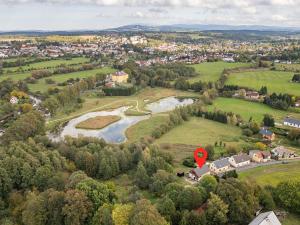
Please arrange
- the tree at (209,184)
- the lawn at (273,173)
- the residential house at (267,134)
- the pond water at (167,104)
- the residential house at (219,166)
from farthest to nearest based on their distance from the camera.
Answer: the pond water at (167,104), the residential house at (267,134), the residential house at (219,166), the lawn at (273,173), the tree at (209,184)

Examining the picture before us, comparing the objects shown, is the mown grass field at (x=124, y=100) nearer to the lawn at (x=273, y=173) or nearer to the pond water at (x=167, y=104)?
the pond water at (x=167, y=104)

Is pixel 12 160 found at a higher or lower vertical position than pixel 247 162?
higher

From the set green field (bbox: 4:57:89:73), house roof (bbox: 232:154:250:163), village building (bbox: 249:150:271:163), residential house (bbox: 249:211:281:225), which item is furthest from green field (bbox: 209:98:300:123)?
green field (bbox: 4:57:89:73)

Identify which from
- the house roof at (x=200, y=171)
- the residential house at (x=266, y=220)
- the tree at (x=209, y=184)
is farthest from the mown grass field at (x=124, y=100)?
the residential house at (x=266, y=220)

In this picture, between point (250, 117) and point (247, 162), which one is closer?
point (247, 162)

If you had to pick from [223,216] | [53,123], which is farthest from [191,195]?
[53,123]

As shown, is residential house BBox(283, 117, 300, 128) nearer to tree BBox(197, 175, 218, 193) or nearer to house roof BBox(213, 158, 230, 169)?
house roof BBox(213, 158, 230, 169)

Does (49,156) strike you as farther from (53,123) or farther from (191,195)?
(53,123)
